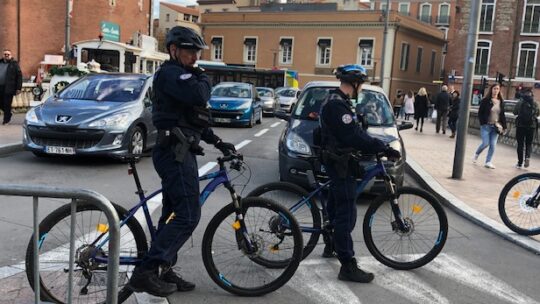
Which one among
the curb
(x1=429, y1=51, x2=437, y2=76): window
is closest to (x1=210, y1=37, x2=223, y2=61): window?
(x1=429, y1=51, x2=437, y2=76): window

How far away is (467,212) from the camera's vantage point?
6992mm

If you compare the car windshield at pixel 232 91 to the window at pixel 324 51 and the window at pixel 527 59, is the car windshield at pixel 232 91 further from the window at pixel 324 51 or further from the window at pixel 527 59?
the window at pixel 527 59

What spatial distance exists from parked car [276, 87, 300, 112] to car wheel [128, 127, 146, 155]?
60.3 ft

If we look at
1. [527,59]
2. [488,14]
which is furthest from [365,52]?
[527,59]

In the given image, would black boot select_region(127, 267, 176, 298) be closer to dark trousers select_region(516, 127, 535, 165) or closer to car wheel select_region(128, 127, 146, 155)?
car wheel select_region(128, 127, 146, 155)

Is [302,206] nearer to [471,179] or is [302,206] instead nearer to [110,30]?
[471,179]

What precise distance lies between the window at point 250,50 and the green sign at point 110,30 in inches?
641

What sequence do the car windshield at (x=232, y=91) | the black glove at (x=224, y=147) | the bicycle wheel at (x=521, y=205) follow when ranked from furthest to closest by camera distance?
the car windshield at (x=232, y=91) < the bicycle wheel at (x=521, y=205) < the black glove at (x=224, y=147)

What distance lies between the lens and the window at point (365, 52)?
163 feet

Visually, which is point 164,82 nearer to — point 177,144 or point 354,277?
point 177,144

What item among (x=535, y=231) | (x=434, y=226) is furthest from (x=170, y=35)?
(x=535, y=231)

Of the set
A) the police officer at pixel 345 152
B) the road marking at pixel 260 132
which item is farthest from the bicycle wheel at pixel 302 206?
the road marking at pixel 260 132

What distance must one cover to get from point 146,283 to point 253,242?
91 centimetres

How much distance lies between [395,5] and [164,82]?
78322mm
